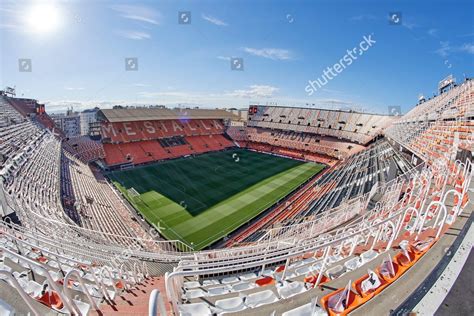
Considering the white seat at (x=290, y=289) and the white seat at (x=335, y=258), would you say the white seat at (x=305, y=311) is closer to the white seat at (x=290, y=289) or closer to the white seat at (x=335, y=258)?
the white seat at (x=290, y=289)

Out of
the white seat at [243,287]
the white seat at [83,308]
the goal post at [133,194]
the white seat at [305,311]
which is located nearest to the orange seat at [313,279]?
the white seat at [305,311]

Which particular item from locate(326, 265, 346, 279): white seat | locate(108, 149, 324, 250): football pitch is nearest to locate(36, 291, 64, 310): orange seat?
locate(326, 265, 346, 279): white seat

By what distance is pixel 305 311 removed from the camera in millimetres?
3213

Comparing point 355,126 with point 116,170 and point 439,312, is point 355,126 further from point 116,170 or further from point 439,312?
point 439,312

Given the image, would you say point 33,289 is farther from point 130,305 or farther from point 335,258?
point 335,258

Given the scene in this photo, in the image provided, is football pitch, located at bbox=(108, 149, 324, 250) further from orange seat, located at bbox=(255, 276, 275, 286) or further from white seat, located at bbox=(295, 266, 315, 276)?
white seat, located at bbox=(295, 266, 315, 276)

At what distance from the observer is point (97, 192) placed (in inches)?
840

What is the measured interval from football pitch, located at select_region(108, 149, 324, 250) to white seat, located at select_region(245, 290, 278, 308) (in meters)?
12.2

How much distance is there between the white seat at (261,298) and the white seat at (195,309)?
690 mm

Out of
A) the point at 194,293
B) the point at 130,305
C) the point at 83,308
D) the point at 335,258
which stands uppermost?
the point at 83,308

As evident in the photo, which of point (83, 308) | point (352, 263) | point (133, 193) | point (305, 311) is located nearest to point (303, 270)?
point (352, 263)

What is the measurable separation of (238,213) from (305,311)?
1723cm

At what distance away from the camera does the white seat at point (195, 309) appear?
11.7ft

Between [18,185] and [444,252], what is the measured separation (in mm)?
16368
